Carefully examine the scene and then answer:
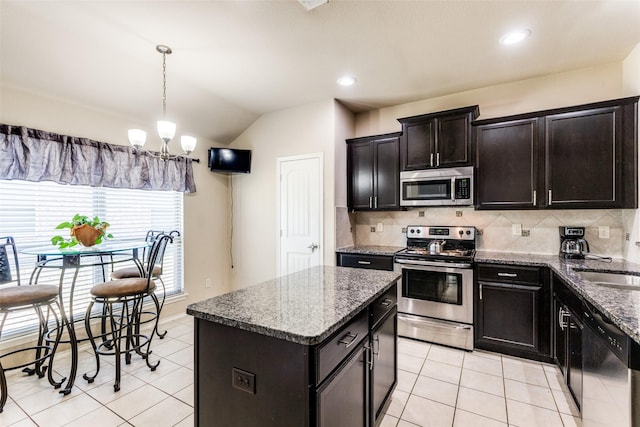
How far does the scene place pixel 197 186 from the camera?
13.5 ft

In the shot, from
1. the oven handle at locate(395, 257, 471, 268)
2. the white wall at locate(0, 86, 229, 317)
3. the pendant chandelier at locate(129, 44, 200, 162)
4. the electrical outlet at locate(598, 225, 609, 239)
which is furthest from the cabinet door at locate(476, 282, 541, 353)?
the white wall at locate(0, 86, 229, 317)

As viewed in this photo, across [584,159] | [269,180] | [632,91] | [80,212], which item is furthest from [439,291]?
[80,212]

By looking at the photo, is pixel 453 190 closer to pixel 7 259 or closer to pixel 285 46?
pixel 285 46

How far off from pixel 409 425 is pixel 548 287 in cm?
172

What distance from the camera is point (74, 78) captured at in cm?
271

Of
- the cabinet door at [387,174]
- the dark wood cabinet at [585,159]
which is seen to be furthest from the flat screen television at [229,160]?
the dark wood cabinet at [585,159]

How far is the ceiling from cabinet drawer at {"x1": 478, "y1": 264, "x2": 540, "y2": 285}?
190 cm

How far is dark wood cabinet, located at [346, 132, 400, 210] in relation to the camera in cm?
359

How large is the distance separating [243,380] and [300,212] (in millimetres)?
2715

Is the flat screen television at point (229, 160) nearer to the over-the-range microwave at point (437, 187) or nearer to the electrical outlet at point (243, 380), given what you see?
the over-the-range microwave at point (437, 187)

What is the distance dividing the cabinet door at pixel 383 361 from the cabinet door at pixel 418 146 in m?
1.90

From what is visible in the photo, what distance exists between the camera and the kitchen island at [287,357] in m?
1.11

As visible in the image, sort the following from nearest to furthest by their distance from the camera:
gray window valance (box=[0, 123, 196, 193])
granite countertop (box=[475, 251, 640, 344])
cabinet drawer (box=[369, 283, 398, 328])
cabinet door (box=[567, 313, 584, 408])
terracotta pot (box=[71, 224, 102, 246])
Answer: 1. granite countertop (box=[475, 251, 640, 344])
2. cabinet drawer (box=[369, 283, 398, 328])
3. cabinet door (box=[567, 313, 584, 408])
4. terracotta pot (box=[71, 224, 102, 246])
5. gray window valance (box=[0, 123, 196, 193])

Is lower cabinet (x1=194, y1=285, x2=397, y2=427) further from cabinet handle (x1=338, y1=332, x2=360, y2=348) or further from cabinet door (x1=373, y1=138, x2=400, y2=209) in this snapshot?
cabinet door (x1=373, y1=138, x2=400, y2=209)
